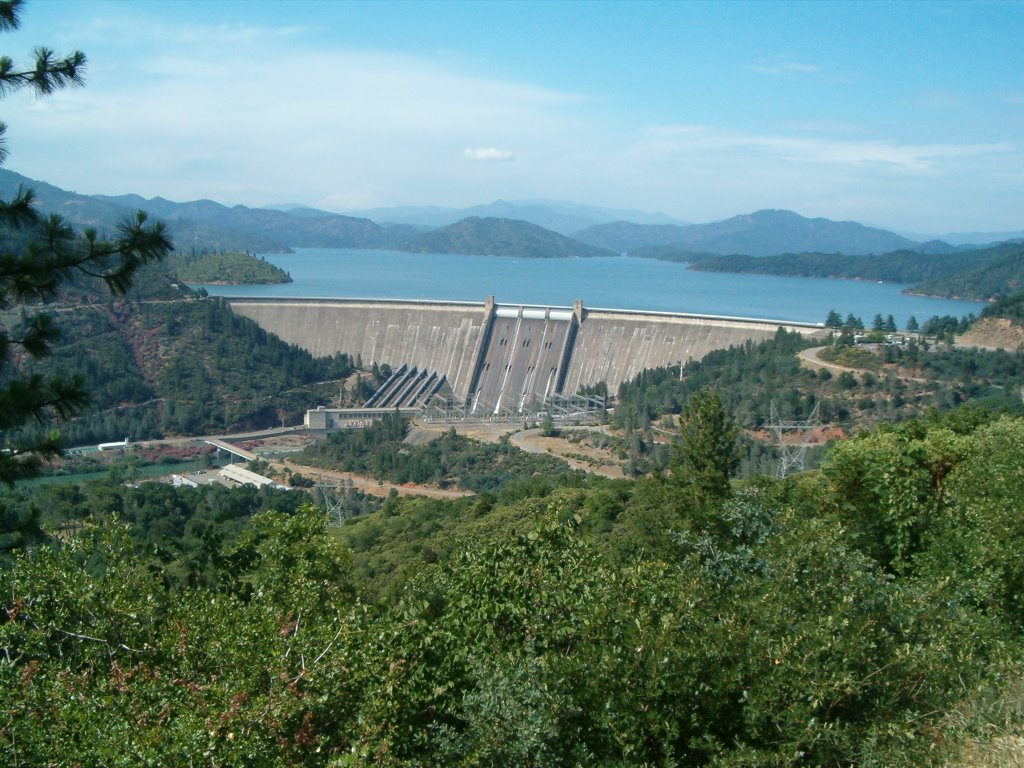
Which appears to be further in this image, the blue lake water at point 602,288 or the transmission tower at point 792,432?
the blue lake water at point 602,288

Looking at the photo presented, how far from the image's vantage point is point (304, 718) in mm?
4848

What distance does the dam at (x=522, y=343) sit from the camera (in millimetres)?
47375

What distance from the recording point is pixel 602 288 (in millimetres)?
120750

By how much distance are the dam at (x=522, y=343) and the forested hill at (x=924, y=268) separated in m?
51.0

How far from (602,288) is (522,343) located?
239 ft

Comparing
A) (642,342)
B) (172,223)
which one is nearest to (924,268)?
(642,342)

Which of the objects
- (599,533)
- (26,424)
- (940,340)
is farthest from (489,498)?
(940,340)

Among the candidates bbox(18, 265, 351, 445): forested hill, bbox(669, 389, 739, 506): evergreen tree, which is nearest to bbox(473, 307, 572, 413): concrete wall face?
bbox(18, 265, 351, 445): forested hill

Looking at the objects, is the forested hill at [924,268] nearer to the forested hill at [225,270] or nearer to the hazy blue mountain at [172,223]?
the forested hill at [225,270]

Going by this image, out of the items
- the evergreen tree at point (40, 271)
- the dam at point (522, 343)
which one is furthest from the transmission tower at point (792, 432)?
the evergreen tree at point (40, 271)

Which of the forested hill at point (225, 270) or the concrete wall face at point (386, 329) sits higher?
the forested hill at point (225, 270)

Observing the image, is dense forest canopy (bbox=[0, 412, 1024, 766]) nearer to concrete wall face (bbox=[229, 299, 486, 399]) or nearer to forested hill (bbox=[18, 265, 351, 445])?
forested hill (bbox=[18, 265, 351, 445])

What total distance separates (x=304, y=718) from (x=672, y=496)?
1018 centimetres

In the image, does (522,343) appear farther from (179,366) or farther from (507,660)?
(507,660)
